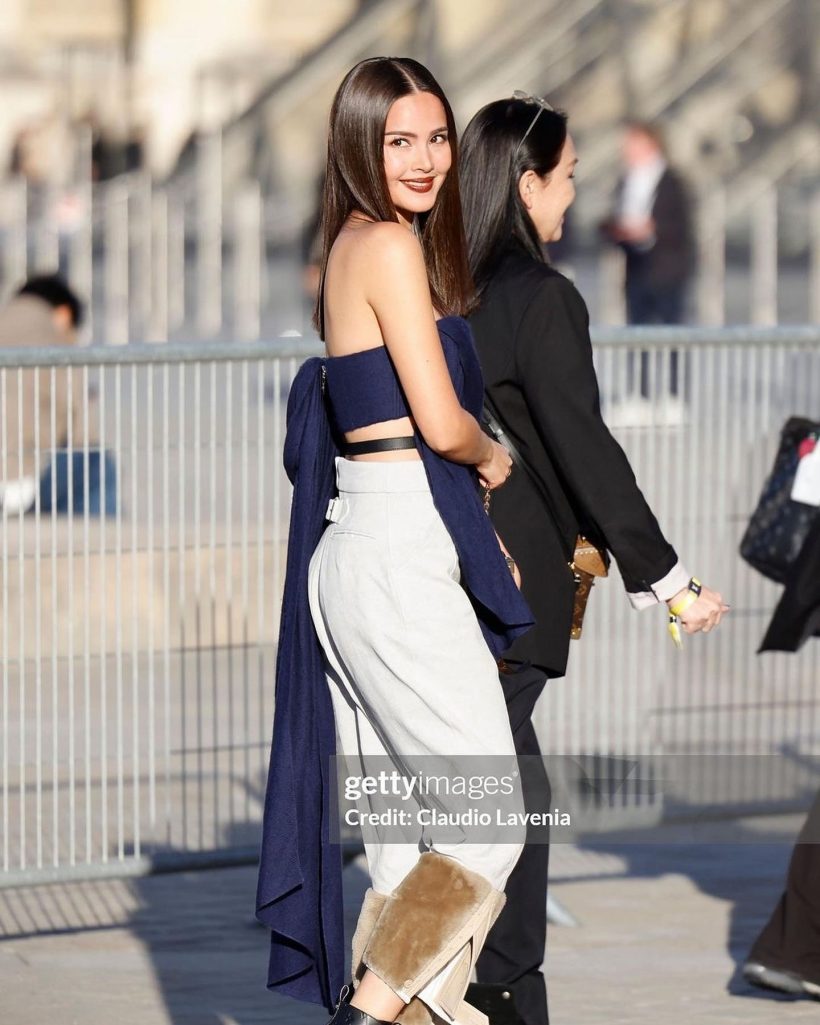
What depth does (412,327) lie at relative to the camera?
12.0ft

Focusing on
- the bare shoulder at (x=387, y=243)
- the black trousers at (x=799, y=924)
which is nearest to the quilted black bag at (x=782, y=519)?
the black trousers at (x=799, y=924)

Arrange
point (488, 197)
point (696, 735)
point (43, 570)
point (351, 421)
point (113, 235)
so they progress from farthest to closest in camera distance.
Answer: point (113, 235) → point (696, 735) → point (43, 570) → point (488, 197) → point (351, 421)

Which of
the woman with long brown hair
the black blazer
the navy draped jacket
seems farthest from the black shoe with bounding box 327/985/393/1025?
the black blazer

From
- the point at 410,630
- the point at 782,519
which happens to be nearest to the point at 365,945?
the point at 410,630

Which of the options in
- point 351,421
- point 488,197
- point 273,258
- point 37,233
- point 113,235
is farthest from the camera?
point 273,258

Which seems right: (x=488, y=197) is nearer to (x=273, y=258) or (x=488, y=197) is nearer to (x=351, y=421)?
(x=351, y=421)

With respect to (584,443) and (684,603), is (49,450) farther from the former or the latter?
(684,603)

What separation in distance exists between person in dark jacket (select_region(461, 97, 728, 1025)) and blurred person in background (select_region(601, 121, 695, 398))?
11.2 m

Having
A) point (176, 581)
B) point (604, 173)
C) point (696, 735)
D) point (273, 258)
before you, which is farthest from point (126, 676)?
point (604, 173)

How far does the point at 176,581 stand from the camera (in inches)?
230

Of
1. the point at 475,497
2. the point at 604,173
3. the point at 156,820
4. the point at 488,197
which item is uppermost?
the point at 604,173

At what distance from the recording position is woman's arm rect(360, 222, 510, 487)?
364 centimetres

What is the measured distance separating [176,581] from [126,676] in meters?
0.29

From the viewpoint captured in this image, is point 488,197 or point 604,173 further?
point 604,173
